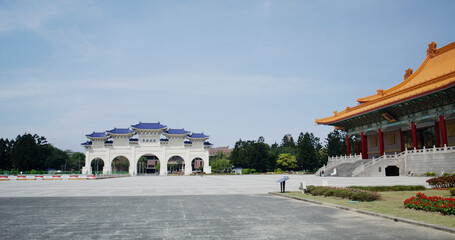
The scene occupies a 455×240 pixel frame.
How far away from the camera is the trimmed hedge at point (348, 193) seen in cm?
1157

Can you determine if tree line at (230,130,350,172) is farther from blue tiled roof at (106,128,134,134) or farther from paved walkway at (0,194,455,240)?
paved walkway at (0,194,455,240)

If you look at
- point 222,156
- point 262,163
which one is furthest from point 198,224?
point 222,156

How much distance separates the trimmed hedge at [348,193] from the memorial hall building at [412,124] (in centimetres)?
2242

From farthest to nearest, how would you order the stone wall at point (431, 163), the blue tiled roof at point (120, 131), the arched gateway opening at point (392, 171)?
1. the blue tiled roof at point (120, 131)
2. the arched gateway opening at point (392, 171)
3. the stone wall at point (431, 163)

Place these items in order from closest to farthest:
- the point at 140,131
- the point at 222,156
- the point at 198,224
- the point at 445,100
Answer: the point at 198,224 → the point at 445,100 → the point at 140,131 → the point at 222,156

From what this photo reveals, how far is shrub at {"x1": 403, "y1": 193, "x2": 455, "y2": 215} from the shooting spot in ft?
26.4

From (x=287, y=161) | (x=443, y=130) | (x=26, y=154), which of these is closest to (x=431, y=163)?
(x=443, y=130)

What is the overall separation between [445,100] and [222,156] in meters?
75.5

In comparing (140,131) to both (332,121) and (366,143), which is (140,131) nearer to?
(332,121)

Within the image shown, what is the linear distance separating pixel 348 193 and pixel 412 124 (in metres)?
30.7

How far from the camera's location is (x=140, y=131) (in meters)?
65.8

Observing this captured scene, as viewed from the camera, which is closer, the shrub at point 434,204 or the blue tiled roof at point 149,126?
the shrub at point 434,204

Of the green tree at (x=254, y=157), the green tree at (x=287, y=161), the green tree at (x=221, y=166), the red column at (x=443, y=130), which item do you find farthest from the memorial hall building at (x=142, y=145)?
the red column at (x=443, y=130)

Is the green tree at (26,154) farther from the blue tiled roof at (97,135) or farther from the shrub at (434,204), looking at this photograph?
the shrub at (434,204)
